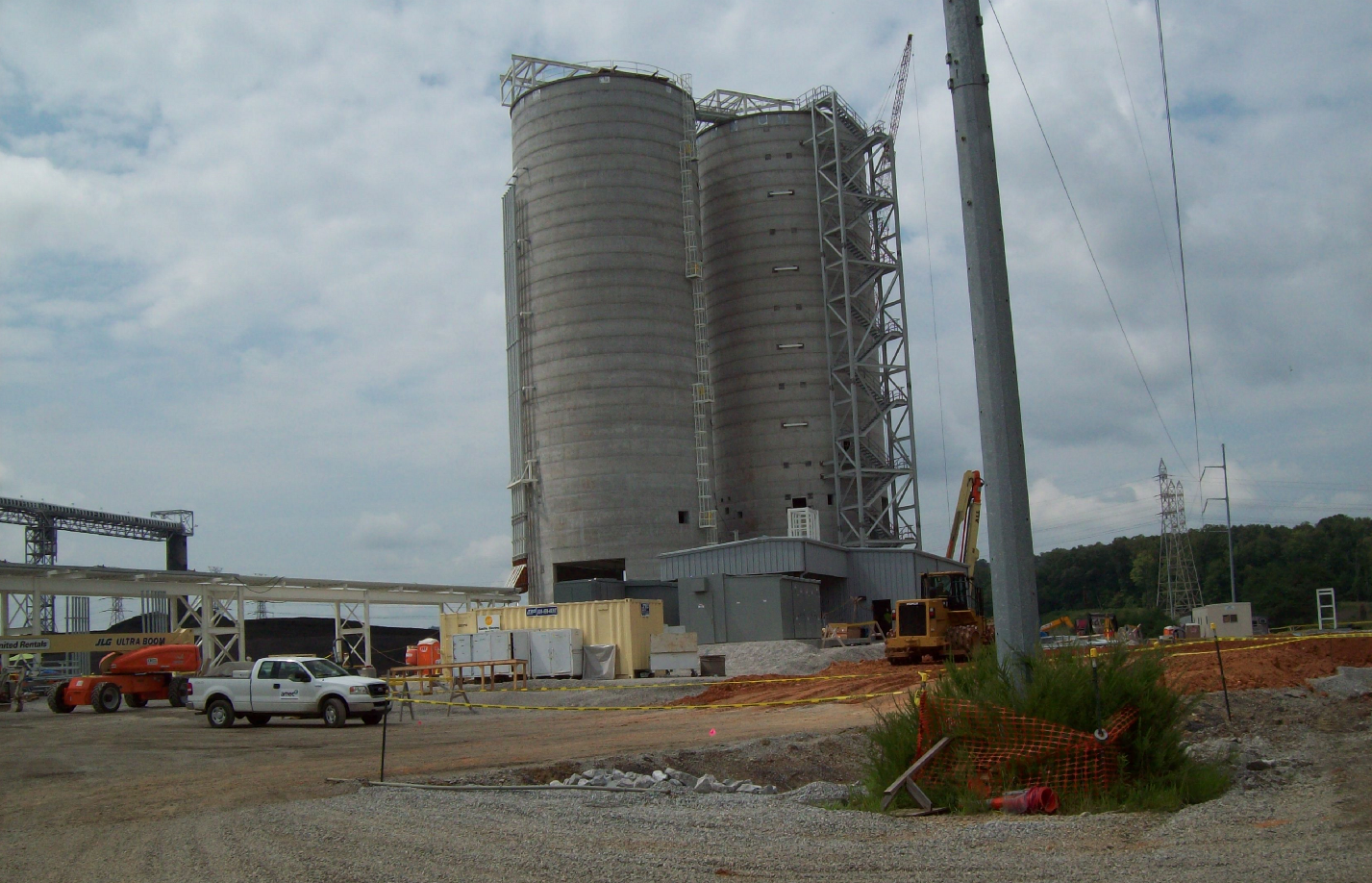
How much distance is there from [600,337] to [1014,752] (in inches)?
2204

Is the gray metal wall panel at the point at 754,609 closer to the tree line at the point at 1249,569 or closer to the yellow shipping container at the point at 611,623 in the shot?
the yellow shipping container at the point at 611,623

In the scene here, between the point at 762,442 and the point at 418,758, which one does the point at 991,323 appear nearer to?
the point at 418,758

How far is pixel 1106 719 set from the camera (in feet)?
37.2

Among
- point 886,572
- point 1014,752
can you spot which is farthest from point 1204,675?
point 886,572

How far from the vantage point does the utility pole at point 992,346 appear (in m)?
12.0

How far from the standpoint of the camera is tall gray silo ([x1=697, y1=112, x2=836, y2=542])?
243ft

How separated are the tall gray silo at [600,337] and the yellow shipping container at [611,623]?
20156mm

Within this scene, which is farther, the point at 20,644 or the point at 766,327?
the point at 766,327

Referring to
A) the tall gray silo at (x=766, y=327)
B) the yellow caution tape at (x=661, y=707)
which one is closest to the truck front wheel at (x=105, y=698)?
the yellow caution tape at (x=661, y=707)

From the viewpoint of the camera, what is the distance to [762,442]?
245ft

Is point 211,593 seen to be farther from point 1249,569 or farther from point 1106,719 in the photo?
point 1249,569

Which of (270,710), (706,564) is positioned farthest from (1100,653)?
(706,564)

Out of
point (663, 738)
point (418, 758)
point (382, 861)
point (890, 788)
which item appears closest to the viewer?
point (382, 861)

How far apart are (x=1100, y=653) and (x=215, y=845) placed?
9.10 meters
